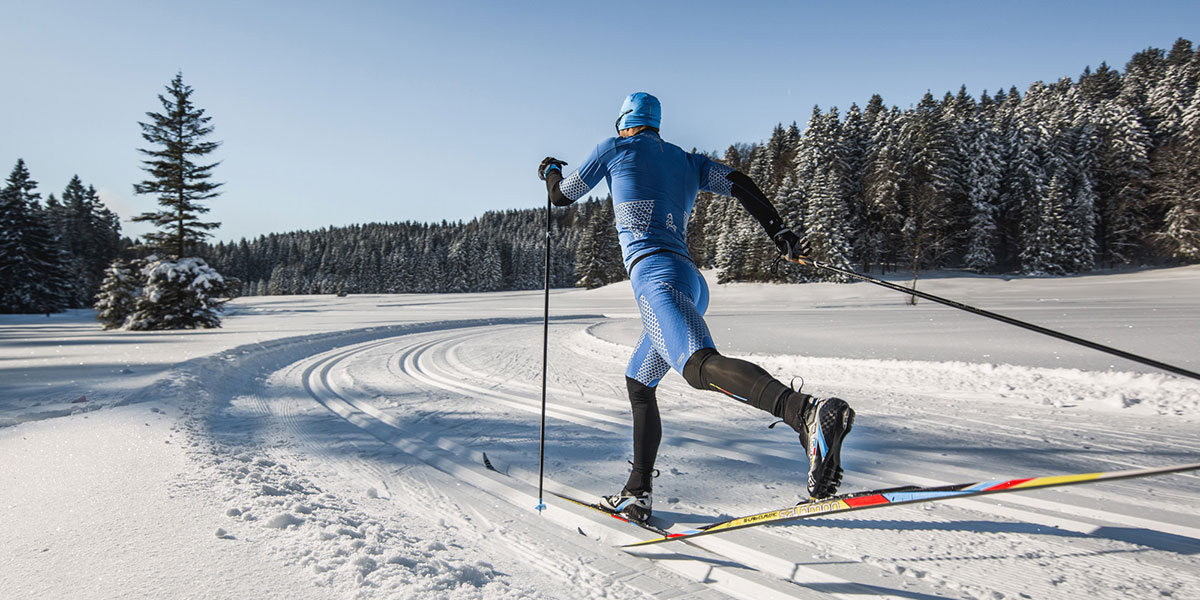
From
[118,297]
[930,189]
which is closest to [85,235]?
[118,297]

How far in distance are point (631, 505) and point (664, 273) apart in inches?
48.7

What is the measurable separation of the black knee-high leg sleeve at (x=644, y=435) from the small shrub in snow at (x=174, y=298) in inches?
977

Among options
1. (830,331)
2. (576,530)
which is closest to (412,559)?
(576,530)

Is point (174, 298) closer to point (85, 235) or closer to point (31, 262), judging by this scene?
point (31, 262)

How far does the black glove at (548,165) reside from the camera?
312 centimetres

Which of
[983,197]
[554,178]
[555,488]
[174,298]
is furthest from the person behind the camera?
[983,197]

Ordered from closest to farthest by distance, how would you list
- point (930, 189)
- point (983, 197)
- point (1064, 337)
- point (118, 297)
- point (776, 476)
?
point (1064, 337), point (776, 476), point (118, 297), point (930, 189), point (983, 197)

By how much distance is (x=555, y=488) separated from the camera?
3379 mm

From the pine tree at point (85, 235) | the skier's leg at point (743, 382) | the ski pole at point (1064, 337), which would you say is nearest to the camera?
the ski pole at point (1064, 337)

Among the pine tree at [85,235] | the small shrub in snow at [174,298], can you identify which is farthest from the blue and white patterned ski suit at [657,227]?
the pine tree at [85,235]

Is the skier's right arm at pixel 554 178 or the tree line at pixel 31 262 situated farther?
the tree line at pixel 31 262

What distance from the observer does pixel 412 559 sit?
7.45ft

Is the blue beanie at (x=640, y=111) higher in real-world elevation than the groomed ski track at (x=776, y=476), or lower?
higher

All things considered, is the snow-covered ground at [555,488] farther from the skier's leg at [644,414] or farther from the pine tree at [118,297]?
the pine tree at [118,297]
